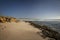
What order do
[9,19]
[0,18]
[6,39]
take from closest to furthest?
1. [6,39]
2. [0,18]
3. [9,19]

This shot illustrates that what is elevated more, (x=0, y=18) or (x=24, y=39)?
(x=0, y=18)

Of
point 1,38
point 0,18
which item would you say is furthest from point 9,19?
point 1,38

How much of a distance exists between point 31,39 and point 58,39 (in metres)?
0.88

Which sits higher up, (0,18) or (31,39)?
(0,18)

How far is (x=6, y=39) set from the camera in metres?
3.94

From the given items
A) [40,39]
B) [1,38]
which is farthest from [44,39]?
[1,38]

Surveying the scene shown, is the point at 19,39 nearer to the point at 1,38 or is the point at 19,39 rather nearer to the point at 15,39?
the point at 15,39

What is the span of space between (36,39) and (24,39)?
1.26 feet

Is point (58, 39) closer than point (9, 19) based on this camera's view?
Yes

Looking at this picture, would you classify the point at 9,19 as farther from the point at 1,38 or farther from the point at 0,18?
the point at 1,38

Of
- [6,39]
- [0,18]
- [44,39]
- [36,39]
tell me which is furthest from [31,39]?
[0,18]

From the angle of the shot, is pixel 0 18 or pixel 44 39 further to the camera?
pixel 0 18

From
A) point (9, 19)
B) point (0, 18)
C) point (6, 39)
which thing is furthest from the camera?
point (9, 19)

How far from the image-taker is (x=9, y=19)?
15.7 m
